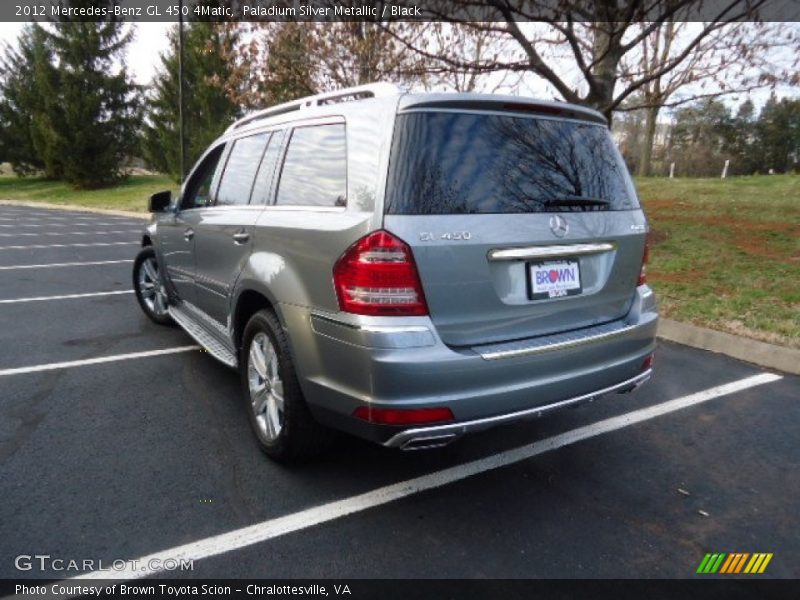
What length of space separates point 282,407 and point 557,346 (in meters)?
1.40

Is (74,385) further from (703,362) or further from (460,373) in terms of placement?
(703,362)

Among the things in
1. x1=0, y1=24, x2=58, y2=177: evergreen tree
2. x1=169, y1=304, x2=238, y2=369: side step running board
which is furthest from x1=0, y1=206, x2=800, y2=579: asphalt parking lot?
x1=0, y1=24, x2=58, y2=177: evergreen tree

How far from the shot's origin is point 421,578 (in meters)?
2.20

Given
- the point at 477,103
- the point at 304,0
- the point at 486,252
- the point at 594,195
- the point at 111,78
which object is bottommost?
the point at 486,252

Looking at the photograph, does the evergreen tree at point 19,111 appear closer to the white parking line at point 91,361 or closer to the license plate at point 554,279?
the white parking line at point 91,361

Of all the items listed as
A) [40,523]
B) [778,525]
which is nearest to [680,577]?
[778,525]

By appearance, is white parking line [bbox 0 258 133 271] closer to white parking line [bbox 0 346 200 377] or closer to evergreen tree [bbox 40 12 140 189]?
white parking line [bbox 0 346 200 377]

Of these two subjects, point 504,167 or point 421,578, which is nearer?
point 421,578

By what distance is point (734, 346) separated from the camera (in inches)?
195

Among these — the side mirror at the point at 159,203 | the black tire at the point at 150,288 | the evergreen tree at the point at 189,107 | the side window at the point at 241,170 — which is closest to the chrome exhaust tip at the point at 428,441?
the side window at the point at 241,170

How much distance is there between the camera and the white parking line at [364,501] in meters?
2.28

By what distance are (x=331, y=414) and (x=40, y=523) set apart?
53.4 inches

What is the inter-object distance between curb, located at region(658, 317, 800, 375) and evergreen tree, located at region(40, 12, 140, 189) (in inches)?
1283

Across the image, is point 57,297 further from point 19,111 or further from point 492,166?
point 19,111
